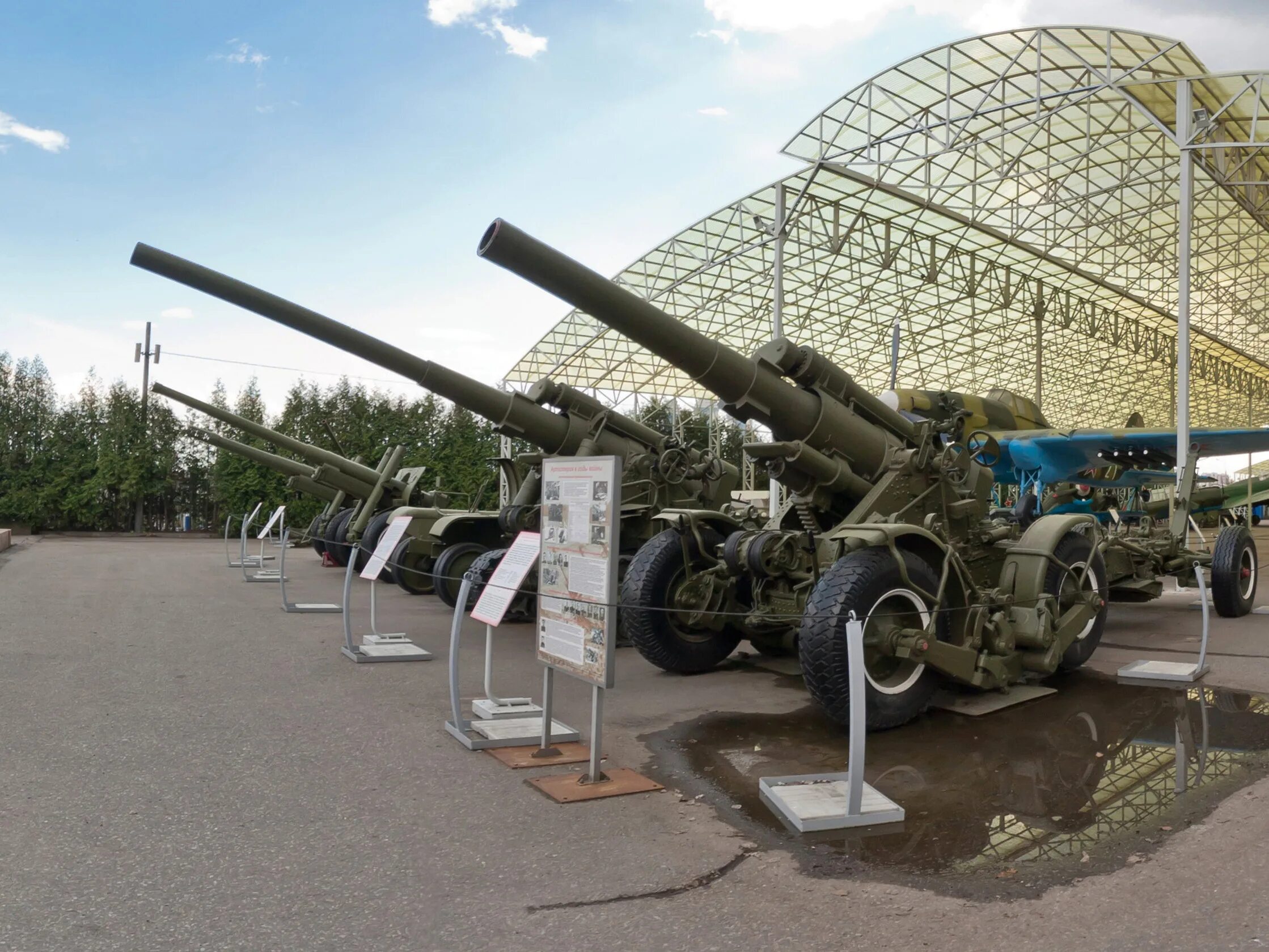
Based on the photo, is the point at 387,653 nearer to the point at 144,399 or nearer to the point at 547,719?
the point at 547,719

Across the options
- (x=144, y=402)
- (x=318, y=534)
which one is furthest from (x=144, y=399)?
(x=318, y=534)

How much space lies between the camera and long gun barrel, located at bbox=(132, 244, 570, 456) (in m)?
6.69

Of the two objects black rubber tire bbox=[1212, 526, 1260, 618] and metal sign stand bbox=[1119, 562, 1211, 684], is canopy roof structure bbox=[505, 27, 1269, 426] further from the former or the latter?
metal sign stand bbox=[1119, 562, 1211, 684]

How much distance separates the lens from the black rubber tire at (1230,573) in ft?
35.7

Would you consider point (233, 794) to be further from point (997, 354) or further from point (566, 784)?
point (997, 354)

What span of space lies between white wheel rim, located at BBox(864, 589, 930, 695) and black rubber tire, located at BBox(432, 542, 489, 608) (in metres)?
6.80

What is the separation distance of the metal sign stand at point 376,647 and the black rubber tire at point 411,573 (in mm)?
4095

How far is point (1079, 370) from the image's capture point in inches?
2013

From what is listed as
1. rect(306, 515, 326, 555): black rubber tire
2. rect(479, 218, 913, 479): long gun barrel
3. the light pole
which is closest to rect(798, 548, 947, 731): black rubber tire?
→ rect(479, 218, 913, 479): long gun barrel

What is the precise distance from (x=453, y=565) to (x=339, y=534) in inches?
261

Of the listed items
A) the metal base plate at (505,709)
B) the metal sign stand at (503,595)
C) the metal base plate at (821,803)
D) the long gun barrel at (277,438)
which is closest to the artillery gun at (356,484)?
the long gun barrel at (277,438)

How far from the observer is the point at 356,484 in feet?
58.0

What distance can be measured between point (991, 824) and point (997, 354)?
4506 cm

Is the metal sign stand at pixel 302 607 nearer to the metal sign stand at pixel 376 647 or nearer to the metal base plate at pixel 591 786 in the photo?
the metal sign stand at pixel 376 647
